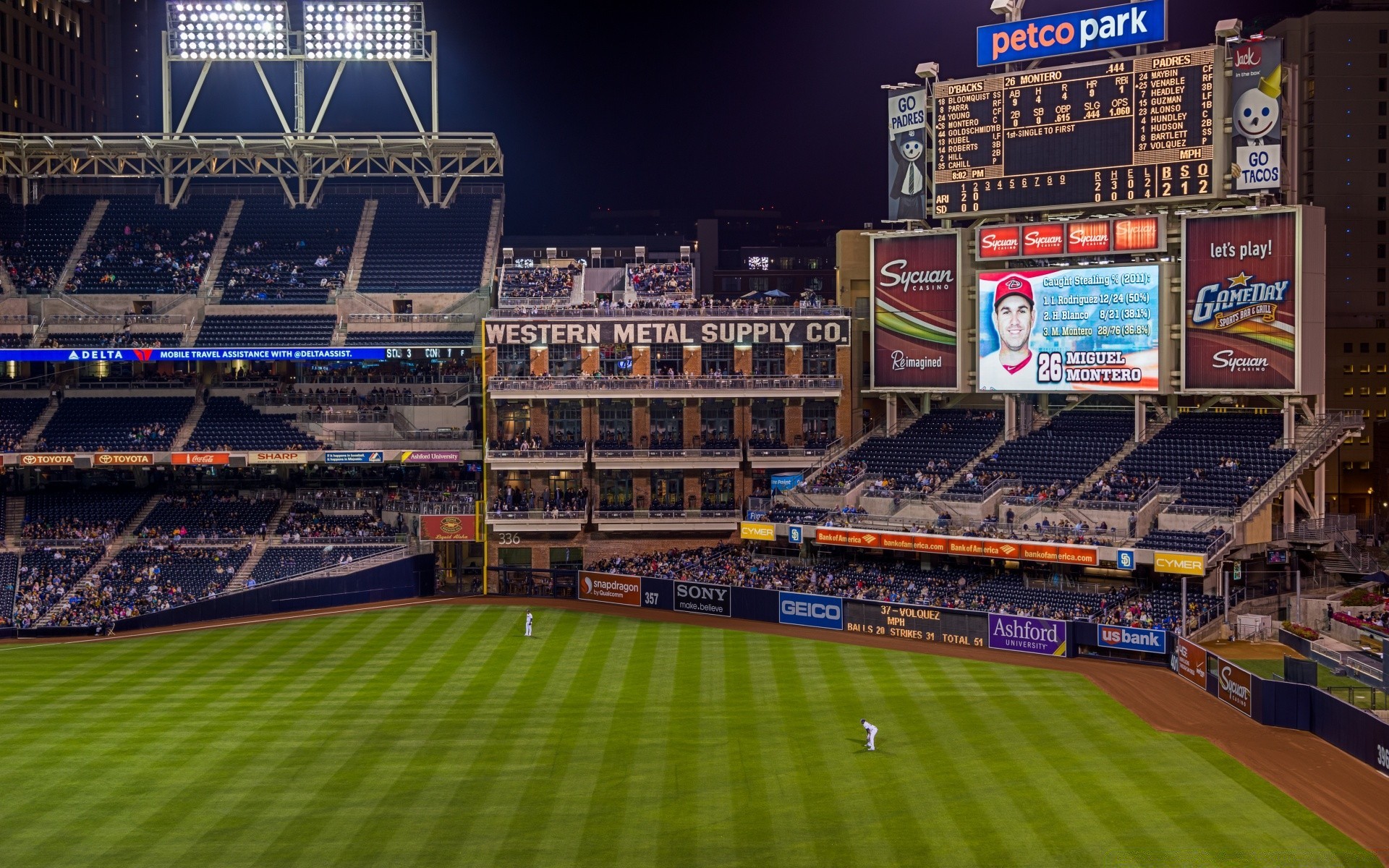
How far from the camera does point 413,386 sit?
208ft

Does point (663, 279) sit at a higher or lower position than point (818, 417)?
higher

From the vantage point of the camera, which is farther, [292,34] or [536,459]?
[292,34]

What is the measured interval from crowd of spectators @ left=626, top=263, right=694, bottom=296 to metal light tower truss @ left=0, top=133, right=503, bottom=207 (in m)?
9.02

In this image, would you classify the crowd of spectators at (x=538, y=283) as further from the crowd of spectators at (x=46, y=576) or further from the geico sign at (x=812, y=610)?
the geico sign at (x=812, y=610)

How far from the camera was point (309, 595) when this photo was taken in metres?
52.5

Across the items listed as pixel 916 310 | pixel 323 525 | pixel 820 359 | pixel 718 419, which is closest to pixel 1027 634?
pixel 916 310

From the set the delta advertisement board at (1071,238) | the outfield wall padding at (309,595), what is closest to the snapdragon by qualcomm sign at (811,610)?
the delta advertisement board at (1071,238)

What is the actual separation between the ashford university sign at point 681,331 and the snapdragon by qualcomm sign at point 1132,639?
829 inches

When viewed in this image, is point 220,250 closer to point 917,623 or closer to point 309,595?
point 309,595

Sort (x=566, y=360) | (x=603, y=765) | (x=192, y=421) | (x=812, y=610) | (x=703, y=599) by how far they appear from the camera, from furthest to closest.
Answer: (x=192, y=421) → (x=566, y=360) → (x=703, y=599) → (x=812, y=610) → (x=603, y=765)

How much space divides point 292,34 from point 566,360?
22.2m

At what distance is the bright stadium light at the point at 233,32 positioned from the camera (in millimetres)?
65750

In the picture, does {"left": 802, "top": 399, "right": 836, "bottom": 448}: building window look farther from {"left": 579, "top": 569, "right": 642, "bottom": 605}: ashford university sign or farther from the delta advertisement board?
{"left": 579, "top": 569, "right": 642, "bottom": 605}: ashford university sign

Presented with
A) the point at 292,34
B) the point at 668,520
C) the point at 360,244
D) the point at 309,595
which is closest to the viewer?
the point at 309,595
